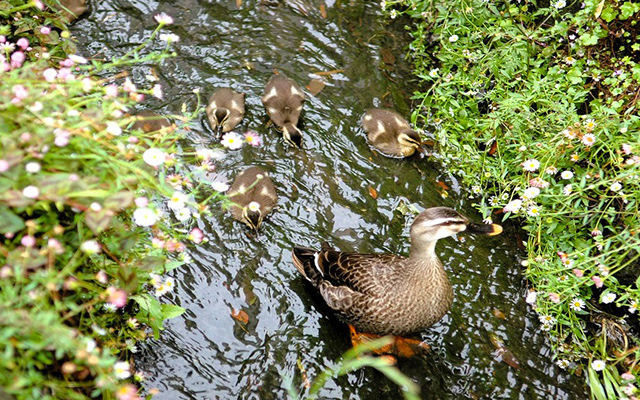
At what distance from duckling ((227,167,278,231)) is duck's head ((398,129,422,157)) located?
110 centimetres

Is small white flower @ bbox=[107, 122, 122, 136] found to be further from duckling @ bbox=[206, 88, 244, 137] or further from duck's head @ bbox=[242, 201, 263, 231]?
duckling @ bbox=[206, 88, 244, 137]

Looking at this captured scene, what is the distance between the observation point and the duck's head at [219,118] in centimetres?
411

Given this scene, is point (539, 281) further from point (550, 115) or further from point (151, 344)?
point (151, 344)

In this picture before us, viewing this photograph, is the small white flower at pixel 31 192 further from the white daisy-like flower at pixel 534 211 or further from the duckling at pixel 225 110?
the white daisy-like flower at pixel 534 211

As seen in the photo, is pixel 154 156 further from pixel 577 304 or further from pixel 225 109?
pixel 577 304

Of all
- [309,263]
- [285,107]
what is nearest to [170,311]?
[309,263]

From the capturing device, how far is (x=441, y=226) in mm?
3143

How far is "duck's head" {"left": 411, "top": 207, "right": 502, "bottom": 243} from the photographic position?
313 cm

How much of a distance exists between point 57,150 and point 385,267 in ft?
6.71

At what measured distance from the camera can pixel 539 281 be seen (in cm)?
360

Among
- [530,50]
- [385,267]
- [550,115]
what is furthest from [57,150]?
[530,50]

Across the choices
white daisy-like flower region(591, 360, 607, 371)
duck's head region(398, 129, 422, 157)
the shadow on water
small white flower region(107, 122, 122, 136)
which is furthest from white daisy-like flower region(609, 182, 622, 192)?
small white flower region(107, 122, 122, 136)

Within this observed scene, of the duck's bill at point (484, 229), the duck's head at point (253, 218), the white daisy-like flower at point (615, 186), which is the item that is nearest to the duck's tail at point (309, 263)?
the duck's head at point (253, 218)

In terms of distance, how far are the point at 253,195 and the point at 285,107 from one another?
83cm
